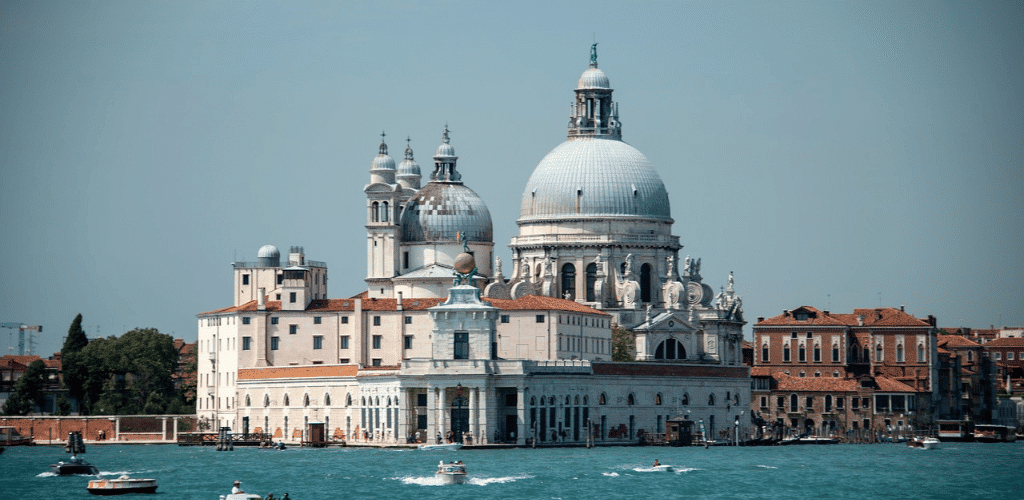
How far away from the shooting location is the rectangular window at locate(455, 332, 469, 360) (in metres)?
117

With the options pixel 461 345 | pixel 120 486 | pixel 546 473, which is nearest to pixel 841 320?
pixel 461 345

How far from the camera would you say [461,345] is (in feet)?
383

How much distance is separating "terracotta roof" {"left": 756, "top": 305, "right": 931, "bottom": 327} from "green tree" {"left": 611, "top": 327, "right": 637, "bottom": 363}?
68.4 ft

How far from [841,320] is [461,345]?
4521cm

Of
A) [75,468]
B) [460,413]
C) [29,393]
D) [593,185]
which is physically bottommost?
[75,468]

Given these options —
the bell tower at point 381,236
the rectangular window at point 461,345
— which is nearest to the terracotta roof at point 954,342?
the bell tower at point 381,236

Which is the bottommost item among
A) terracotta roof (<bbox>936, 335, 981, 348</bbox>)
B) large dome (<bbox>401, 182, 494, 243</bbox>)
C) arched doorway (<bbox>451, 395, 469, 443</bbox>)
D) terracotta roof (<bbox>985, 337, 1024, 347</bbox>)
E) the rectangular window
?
arched doorway (<bbox>451, 395, 469, 443</bbox>)

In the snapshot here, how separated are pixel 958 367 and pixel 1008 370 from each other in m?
27.9

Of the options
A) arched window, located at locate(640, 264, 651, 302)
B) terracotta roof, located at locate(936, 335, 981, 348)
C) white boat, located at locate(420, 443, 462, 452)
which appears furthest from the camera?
terracotta roof, located at locate(936, 335, 981, 348)

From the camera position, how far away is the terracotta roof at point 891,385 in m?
146

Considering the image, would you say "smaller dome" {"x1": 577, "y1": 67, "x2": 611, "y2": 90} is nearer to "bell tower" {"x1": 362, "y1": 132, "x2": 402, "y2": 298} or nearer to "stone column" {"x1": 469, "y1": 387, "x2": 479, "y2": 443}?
"bell tower" {"x1": 362, "y1": 132, "x2": 402, "y2": 298}

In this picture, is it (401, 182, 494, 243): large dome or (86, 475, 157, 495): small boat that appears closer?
(86, 475, 157, 495): small boat

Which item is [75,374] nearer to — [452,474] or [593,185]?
[593,185]

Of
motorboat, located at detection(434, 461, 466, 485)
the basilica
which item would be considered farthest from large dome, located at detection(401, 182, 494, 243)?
motorboat, located at detection(434, 461, 466, 485)
